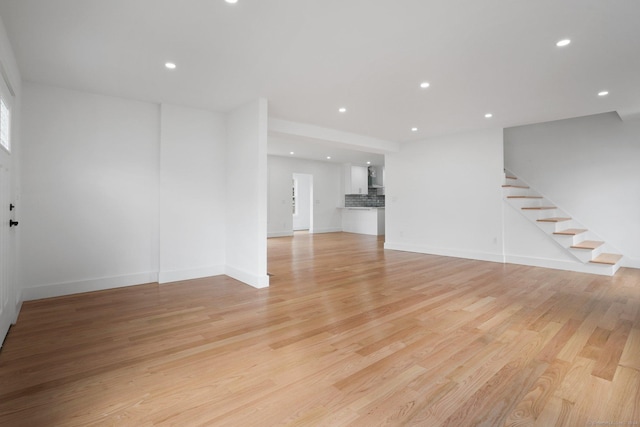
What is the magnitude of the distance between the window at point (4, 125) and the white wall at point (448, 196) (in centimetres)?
632

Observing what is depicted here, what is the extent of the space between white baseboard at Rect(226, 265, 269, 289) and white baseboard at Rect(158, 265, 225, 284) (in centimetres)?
24

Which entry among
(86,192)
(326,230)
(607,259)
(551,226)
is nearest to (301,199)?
(326,230)

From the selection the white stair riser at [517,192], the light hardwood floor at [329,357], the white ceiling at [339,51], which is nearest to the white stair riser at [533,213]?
the white stair riser at [517,192]

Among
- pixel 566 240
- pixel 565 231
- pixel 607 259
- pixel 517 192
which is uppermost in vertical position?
pixel 517 192

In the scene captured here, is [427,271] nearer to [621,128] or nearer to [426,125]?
[426,125]

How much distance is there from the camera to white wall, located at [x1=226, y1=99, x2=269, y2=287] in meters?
3.95

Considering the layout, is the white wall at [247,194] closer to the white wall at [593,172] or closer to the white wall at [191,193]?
the white wall at [191,193]

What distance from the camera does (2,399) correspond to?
1.68m

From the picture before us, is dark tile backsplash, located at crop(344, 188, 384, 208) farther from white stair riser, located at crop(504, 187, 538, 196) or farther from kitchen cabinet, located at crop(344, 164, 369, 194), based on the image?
white stair riser, located at crop(504, 187, 538, 196)

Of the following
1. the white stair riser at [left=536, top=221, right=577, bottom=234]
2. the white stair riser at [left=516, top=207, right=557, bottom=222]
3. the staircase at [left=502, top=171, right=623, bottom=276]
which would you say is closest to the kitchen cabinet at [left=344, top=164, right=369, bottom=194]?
the staircase at [left=502, top=171, right=623, bottom=276]

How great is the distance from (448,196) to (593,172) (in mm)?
2347

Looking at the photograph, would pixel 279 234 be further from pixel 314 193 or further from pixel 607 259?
pixel 607 259

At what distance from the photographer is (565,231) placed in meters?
5.08

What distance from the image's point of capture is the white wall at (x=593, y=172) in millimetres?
4984
